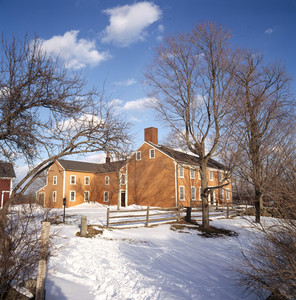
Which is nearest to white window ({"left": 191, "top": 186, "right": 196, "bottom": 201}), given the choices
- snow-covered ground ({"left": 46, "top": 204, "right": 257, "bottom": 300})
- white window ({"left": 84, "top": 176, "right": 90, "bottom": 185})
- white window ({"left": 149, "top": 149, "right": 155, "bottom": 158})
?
white window ({"left": 149, "top": 149, "right": 155, "bottom": 158})

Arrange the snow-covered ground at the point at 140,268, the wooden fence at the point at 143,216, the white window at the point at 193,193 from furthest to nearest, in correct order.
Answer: the white window at the point at 193,193 < the wooden fence at the point at 143,216 < the snow-covered ground at the point at 140,268

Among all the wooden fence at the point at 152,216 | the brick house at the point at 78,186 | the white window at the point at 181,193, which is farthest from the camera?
the brick house at the point at 78,186

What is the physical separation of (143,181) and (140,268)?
25448mm

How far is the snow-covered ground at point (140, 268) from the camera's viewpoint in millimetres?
6773

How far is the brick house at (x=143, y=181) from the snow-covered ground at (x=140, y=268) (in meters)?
14.3

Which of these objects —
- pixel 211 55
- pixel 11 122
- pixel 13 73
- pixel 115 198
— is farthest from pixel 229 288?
pixel 115 198

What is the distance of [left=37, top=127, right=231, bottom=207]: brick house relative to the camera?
31.3 m

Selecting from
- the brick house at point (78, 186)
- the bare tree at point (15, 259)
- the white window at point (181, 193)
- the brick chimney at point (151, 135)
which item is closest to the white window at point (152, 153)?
the brick chimney at point (151, 135)

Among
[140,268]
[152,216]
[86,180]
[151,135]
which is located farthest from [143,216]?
[86,180]

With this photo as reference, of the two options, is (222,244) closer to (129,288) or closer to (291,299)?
(129,288)

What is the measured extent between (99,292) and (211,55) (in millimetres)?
14552

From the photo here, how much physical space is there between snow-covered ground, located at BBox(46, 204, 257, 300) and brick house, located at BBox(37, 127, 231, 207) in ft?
47.1

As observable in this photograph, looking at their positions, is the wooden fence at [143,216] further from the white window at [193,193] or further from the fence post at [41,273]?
the white window at [193,193]

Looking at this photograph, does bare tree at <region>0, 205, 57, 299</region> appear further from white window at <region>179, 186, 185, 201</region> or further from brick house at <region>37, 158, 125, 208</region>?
brick house at <region>37, 158, 125, 208</region>
